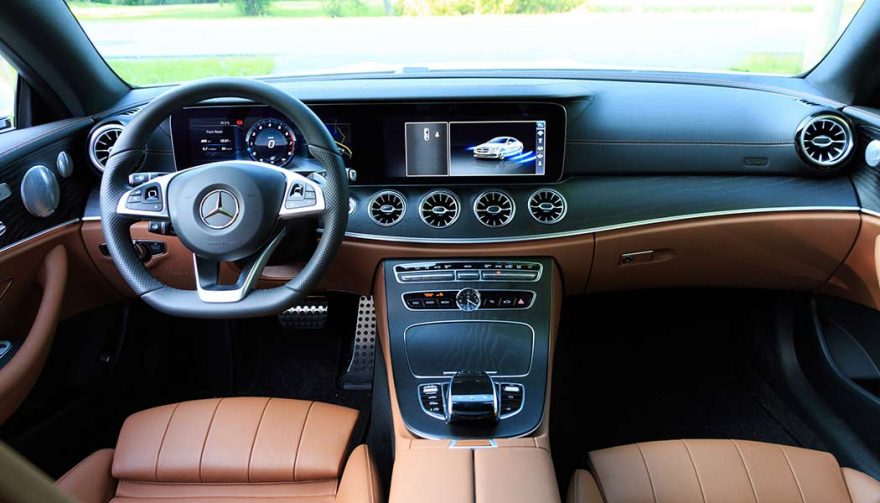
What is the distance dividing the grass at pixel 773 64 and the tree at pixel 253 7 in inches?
65.4

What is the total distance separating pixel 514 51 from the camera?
7.72ft

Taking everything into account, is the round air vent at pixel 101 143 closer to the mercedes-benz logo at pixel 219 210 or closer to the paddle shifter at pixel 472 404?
the mercedes-benz logo at pixel 219 210

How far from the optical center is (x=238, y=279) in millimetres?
1621

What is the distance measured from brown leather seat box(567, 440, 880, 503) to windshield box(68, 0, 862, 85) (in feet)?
4.46

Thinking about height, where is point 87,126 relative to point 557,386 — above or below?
above

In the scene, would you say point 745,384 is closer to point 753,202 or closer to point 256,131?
point 753,202

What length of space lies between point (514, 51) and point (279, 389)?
1.63 metres

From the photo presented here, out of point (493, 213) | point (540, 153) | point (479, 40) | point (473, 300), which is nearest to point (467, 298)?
point (473, 300)

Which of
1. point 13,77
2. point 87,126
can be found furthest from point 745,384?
point 13,77

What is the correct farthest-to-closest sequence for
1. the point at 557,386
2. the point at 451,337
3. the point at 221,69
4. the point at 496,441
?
the point at 557,386
the point at 221,69
the point at 451,337
the point at 496,441

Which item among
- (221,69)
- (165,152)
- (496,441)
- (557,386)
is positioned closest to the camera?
(496,441)

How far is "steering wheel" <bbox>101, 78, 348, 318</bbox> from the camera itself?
158 cm

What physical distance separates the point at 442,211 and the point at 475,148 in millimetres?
224

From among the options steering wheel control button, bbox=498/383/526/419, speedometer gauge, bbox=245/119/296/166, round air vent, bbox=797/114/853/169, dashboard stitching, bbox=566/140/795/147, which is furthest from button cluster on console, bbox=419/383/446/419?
round air vent, bbox=797/114/853/169
